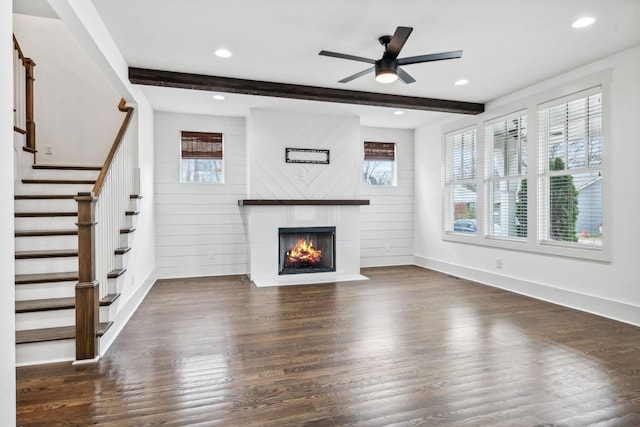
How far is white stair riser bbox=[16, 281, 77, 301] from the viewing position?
9.61 ft

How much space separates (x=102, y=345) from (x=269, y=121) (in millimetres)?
3894

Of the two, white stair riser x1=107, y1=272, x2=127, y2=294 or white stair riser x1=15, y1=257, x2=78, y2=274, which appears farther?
white stair riser x1=107, y1=272, x2=127, y2=294

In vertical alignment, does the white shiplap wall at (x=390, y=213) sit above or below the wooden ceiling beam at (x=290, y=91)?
below

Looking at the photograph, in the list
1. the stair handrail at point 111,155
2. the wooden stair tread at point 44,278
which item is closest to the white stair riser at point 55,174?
the stair handrail at point 111,155

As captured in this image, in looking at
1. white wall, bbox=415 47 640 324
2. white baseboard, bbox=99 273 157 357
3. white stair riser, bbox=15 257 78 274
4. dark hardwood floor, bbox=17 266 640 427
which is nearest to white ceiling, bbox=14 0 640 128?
white wall, bbox=415 47 640 324

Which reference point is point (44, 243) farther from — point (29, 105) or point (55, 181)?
point (29, 105)

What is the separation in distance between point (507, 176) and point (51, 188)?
581 centimetres

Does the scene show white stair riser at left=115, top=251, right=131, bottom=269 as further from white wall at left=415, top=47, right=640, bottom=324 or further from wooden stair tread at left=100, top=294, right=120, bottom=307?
white wall at left=415, top=47, right=640, bottom=324

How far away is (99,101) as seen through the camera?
525cm

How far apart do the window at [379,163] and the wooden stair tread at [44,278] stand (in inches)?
199

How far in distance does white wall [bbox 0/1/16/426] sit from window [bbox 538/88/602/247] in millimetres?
4985

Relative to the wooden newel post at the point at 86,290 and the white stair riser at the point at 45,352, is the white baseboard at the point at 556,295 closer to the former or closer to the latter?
the wooden newel post at the point at 86,290

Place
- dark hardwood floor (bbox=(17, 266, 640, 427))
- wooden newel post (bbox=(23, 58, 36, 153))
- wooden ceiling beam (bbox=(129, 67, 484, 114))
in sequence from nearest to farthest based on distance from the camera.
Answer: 1. dark hardwood floor (bbox=(17, 266, 640, 427))
2. wooden ceiling beam (bbox=(129, 67, 484, 114))
3. wooden newel post (bbox=(23, 58, 36, 153))

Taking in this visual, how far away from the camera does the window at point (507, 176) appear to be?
4.88 meters
